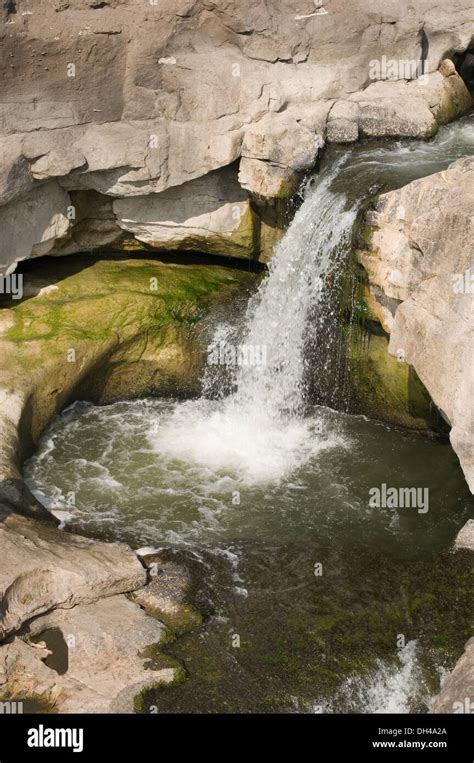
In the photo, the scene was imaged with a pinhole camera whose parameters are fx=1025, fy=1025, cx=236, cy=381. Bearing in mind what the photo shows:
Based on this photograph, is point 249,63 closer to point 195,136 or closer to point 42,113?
point 195,136

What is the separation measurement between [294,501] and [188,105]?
4845 mm

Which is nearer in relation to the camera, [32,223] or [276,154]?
[276,154]

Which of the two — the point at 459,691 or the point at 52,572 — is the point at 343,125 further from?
the point at 459,691

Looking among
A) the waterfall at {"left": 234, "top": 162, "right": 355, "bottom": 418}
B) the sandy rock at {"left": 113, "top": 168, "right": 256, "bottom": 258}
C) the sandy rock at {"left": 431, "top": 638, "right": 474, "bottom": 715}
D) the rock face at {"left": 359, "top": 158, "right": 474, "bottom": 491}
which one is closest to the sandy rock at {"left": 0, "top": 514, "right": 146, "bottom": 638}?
the sandy rock at {"left": 431, "top": 638, "right": 474, "bottom": 715}

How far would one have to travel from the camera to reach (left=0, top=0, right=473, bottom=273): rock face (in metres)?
11.4

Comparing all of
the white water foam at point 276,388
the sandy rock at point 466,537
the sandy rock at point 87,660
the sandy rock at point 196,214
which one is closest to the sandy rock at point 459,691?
the sandy rock at point 466,537

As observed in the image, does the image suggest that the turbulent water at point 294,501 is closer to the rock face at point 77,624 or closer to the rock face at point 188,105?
the rock face at point 77,624

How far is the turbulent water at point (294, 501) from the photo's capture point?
829 centimetres

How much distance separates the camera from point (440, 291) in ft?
30.6

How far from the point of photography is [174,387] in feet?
42.1

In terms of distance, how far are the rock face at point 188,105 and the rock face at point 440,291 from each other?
2219 millimetres

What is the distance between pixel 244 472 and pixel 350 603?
8.26 ft

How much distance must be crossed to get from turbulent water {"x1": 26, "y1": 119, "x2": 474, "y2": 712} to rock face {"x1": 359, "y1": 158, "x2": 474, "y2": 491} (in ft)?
3.37

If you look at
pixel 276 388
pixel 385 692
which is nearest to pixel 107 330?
pixel 276 388
